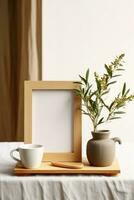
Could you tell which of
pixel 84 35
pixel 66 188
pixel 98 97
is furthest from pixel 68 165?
pixel 84 35

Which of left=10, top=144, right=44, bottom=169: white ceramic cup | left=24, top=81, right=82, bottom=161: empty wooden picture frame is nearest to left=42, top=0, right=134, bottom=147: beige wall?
left=24, top=81, right=82, bottom=161: empty wooden picture frame

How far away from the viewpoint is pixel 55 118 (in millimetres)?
1105

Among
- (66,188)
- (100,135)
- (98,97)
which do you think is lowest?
(66,188)

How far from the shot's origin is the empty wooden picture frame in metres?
1.10

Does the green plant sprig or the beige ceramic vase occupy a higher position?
the green plant sprig

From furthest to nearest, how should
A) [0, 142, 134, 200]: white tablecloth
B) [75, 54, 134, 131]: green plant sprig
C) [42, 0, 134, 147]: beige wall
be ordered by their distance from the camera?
[42, 0, 134, 147]: beige wall → [75, 54, 134, 131]: green plant sprig → [0, 142, 134, 200]: white tablecloth

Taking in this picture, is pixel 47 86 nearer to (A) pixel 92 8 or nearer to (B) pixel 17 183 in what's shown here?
(B) pixel 17 183

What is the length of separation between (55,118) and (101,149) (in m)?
0.17

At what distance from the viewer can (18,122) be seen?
9.06 ft

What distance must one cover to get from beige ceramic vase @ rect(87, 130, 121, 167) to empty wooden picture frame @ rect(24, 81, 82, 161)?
7 cm

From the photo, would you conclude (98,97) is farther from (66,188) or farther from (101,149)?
(66,188)

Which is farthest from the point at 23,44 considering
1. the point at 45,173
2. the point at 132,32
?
the point at 45,173

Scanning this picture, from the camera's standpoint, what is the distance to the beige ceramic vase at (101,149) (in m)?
1.03

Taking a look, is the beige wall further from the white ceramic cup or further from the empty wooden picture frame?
the white ceramic cup
